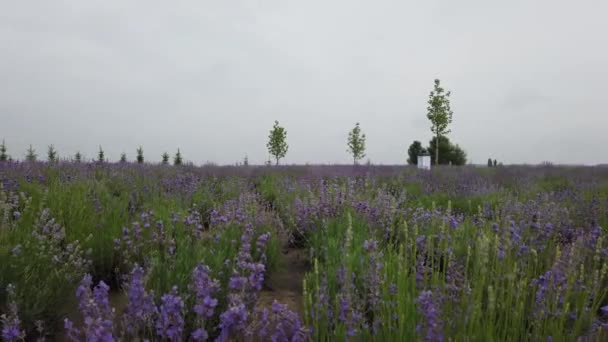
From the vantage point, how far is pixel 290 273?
12.3 ft

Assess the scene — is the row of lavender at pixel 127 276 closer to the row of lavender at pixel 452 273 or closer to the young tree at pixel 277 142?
the row of lavender at pixel 452 273

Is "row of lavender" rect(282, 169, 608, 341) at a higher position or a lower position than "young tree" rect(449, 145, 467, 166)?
lower

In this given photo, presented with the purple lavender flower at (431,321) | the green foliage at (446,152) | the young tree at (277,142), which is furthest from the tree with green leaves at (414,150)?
the purple lavender flower at (431,321)

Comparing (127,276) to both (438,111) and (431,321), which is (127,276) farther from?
(438,111)

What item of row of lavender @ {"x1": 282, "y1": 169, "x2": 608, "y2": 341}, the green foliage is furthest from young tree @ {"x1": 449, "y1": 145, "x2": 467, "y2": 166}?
row of lavender @ {"x1": 282, "y1": 169, "x2": 608, "y2": 341}

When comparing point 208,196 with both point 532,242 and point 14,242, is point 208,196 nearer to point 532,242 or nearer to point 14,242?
point 14,242

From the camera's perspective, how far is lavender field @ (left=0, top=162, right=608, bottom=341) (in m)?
1.83

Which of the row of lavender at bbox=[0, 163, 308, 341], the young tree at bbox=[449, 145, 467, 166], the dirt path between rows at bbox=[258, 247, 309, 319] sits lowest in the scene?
the dirt path between rows at bbox=[258, 247, 309, 319]

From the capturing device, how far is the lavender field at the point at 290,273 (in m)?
1.83

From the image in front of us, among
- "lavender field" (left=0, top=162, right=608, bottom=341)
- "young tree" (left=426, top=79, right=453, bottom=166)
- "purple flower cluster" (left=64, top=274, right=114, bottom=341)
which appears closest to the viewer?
"purple flower cluster" (left=64, top=274, right=114, bottom=341)

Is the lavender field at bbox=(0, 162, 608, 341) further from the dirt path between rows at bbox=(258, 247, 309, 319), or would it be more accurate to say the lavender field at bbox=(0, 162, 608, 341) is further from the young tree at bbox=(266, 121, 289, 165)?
the young tree at bbox=(266, 121, 289, 165)

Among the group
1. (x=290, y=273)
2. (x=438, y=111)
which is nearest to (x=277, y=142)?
(x=438, y=111)

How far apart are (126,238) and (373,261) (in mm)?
1968

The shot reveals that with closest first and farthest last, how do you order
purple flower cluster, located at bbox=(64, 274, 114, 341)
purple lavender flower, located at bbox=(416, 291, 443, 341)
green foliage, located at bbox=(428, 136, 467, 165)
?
purple flower cluster, located at bbox=(64, 274, 114, 341)
purple lavender flower, located at bbox=(416, 291, 443, 341)
green foliage, located at bbox=(428, 136, 467, 165)
